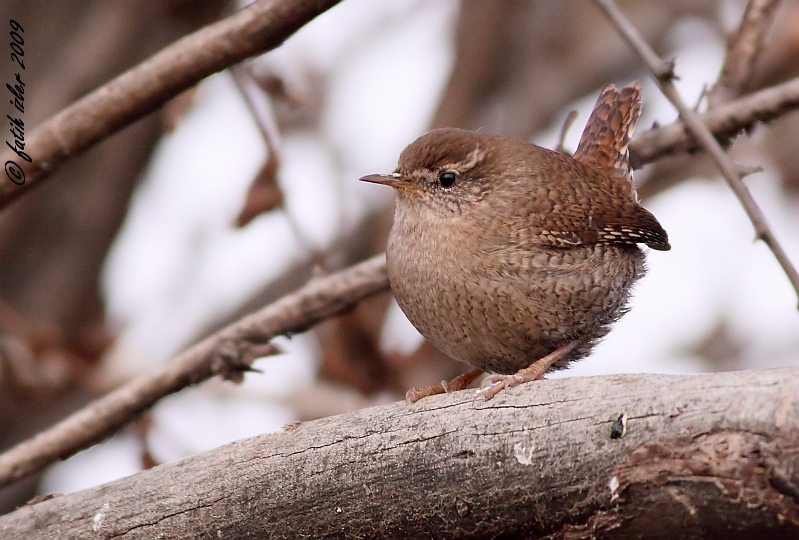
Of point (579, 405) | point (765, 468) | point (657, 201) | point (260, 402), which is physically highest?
point (657, 201)

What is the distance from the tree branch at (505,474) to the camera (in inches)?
80.0

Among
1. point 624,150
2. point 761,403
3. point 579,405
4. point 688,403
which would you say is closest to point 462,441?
point 579,405

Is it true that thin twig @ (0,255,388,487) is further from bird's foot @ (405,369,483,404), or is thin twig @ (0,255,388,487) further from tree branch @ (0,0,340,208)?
tree branch @ (0,0,340,208)

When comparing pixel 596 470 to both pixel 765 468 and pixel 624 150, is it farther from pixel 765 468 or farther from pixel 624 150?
pixel 624 150

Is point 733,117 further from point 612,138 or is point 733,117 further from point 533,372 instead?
point 533,372

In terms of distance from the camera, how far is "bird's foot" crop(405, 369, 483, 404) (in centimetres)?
330

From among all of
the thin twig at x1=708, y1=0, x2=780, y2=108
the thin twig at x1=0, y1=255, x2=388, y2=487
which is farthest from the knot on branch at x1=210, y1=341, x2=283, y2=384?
the thin twig at x1=708, y1=0, x2=780, y2=108

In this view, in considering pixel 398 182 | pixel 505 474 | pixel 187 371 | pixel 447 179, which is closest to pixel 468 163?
pixel 447 179

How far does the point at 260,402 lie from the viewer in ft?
20.4

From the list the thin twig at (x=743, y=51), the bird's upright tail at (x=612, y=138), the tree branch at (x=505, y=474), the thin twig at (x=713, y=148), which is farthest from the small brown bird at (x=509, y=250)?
the thin twig at (x=713, y=148)

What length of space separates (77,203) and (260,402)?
1.74m

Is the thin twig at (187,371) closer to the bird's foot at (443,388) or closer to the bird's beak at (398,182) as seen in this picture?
the bird's beak at (398,182)

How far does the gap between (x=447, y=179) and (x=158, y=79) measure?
4.05 ft

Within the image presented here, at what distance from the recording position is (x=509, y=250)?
344 cm
